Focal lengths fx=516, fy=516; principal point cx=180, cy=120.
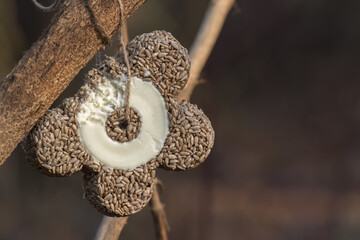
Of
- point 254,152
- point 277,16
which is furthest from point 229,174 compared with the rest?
point 277,16

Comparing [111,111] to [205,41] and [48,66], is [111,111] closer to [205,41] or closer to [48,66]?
[48,66]

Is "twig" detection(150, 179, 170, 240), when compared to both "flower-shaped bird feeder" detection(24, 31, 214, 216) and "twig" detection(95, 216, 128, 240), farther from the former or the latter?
"flower-shaped bird feeder" detection(24, 31, 214, 216)

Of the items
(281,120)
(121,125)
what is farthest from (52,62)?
(281,120)

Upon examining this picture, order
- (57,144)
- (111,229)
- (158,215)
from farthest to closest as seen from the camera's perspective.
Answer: (158,215) → (111,229) → (57,144)

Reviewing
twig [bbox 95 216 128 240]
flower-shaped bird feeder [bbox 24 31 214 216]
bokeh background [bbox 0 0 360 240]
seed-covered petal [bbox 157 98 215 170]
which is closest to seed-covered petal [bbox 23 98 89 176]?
flower-shaped bird feeder [bbox 24 31 214 216]

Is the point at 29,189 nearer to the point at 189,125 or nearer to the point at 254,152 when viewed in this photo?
the point at 254,152
